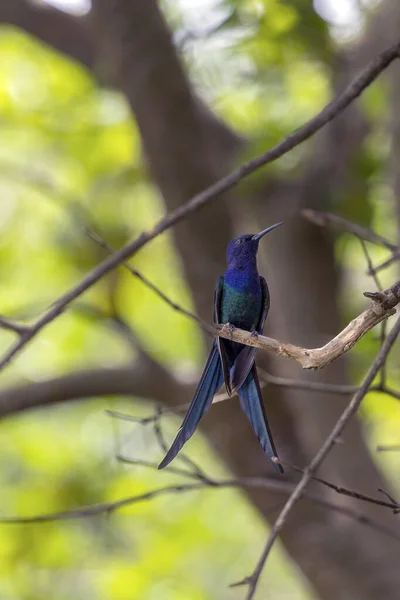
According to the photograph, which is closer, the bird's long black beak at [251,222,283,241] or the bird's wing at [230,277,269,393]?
the bird's wing at [230,277,269,393]

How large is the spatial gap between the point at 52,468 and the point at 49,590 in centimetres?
124

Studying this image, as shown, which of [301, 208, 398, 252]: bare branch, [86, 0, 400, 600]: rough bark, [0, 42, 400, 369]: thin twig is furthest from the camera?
[86, 0, 400, 600]: rough bark

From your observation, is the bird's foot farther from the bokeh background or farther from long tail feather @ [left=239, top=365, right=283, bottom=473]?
the bokeh background

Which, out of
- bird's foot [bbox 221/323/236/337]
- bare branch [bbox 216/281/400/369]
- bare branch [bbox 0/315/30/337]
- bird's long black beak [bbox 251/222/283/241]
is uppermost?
bird's long black beak [bbox 251/222/283/241]

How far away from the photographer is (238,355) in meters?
2.70

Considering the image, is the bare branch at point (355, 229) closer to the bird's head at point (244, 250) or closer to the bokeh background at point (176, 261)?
the bird's head at point (244, 250)

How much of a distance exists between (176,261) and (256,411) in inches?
193

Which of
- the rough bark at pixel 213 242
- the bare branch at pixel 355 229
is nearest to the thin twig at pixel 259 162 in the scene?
the bare branch at pixel 355 229

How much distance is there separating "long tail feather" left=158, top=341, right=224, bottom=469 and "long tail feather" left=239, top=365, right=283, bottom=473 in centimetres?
10

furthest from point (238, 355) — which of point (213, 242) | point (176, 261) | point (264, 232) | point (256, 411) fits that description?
point (176, 261)

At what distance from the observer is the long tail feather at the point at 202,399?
2.43 m

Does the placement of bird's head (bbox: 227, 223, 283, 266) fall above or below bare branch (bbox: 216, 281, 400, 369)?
above

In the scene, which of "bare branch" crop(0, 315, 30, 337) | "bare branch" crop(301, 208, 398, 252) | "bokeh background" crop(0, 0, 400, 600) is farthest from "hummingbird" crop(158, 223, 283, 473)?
"bokeh background" crop(0, 0, 400, 600)

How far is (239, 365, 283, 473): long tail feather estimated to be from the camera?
2.56 meters
